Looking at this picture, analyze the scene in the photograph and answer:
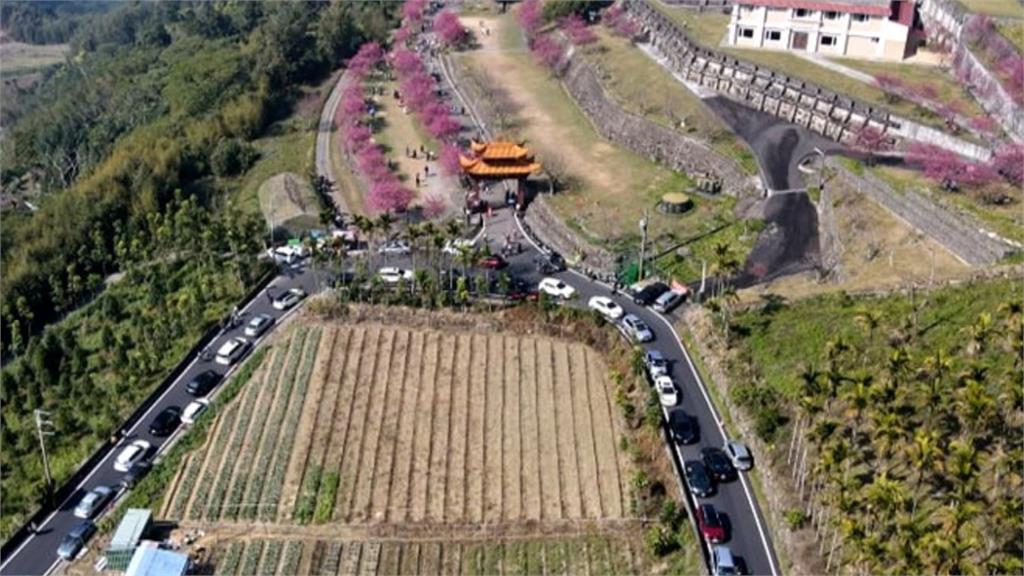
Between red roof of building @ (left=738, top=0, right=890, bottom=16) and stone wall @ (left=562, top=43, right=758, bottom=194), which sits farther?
red roof of building @ (left=738, top=0, right=890, bottom=16)

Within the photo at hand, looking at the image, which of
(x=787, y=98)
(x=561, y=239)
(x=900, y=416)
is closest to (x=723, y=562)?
(x=900, y=416)

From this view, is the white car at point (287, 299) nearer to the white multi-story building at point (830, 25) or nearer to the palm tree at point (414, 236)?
the palm tree at point (414, 236)

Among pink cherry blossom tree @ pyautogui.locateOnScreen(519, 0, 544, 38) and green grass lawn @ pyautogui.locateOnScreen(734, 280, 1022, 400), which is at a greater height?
pink cherry blossom tree @ pyautogui.locateOnScreen(519, 0, 544, 38)

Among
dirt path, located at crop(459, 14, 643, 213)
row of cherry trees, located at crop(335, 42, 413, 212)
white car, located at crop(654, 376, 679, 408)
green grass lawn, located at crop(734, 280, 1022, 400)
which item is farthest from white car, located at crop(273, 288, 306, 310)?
green grass lawn, located at crop(734, 280, 1022, 400)

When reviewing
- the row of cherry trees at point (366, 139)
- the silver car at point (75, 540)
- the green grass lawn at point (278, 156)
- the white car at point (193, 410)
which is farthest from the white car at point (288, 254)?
the silver car at point (75, 540)

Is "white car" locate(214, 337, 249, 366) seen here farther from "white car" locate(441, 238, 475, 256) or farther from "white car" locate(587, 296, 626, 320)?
"white car" locate(587, 296, 626, 320)

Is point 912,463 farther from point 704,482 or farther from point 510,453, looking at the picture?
point 510,453
